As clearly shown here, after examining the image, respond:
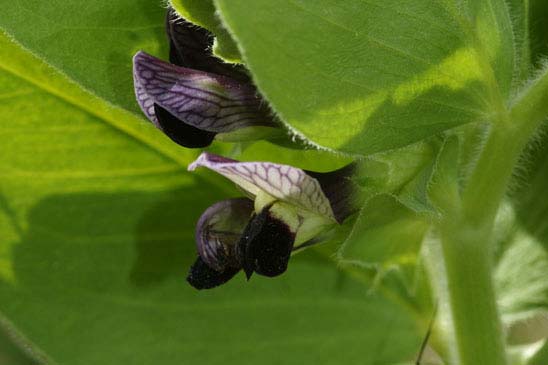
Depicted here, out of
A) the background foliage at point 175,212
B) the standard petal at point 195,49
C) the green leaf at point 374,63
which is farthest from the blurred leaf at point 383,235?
the standard petal at point 195,49

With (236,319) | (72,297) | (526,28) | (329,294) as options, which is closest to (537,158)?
(526,28)

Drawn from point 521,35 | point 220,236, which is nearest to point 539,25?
point 521,35

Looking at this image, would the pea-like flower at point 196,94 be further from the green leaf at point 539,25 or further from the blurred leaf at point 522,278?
the blurred leaf at point 522,278

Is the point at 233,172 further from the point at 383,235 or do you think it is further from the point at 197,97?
the point at 383,235

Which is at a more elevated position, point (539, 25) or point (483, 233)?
point (539, 25)

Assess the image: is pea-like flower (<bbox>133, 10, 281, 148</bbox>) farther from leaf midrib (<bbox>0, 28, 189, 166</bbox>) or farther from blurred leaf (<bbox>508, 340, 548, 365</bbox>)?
blurred leaf (<bbox>508, 340, 548, 365</bbox>)

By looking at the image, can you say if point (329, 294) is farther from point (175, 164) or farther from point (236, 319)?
point (175, 164)

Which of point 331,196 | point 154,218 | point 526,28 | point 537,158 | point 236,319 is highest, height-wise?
point 526,28
